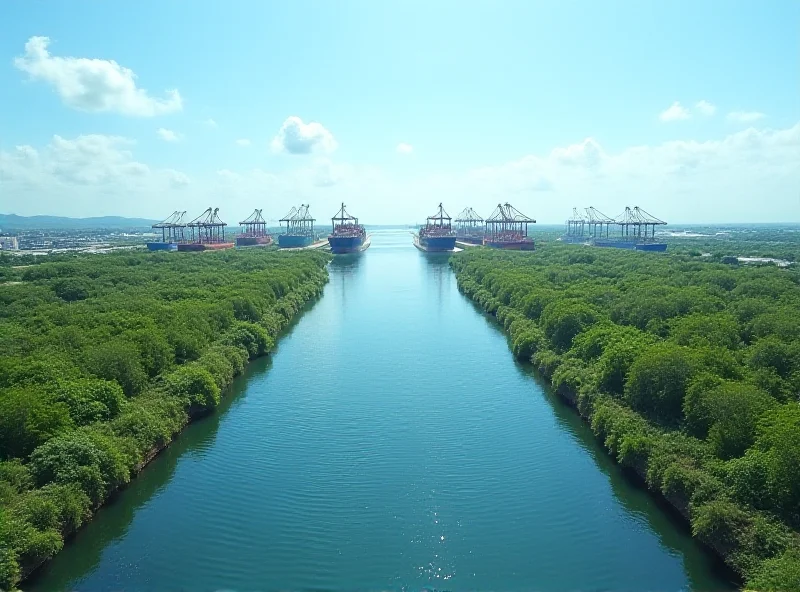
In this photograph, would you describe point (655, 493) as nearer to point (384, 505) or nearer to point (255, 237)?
point (384, 505)

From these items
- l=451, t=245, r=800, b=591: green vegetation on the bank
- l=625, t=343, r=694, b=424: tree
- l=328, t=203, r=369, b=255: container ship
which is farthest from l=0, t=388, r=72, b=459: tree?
l=328, t=203, r=369, b=255: container ship

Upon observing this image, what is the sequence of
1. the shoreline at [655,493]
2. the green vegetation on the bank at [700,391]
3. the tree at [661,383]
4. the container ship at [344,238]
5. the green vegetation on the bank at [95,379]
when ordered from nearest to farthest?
the green vegetation on the bank at [700,391] < the shoreline at [655,493] < the green vegetation on the bank at [95,379] < the tree at [661,383] < the container ship at [344,238]

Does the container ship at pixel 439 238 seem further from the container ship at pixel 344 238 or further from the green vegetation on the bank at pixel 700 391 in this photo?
the green vegetation on the bank at pixel 700 391

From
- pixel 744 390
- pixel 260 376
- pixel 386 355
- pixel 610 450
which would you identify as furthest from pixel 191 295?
pixel 744 390

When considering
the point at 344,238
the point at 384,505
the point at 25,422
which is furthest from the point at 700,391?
the point at 344,238

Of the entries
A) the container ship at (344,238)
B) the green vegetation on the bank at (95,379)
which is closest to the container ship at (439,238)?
the container ship at (344,238)

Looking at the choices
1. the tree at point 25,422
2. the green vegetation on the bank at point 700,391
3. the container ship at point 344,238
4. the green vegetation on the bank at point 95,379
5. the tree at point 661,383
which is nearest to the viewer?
the green vegetation on the bank at point 700,391
